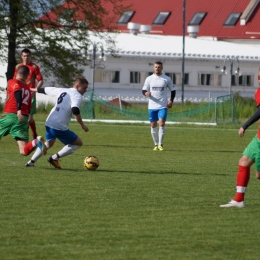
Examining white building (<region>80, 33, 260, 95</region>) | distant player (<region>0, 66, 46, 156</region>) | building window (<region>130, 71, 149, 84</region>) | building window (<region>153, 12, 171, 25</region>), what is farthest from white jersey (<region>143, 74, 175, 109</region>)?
building window (<region>153, 12, 171, 25</region>)

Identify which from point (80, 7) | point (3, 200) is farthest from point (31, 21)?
point (3, 200)

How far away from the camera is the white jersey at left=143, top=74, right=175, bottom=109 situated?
2111 centimetres

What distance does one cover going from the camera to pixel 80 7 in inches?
1603

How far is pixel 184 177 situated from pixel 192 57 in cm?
5083

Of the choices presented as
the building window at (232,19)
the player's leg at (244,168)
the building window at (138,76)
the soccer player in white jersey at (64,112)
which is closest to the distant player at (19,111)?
the soccer player in white jersey at (64,112)

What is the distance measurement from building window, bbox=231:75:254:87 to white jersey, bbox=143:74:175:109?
46422mm

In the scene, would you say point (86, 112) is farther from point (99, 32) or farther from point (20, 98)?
point (20, 98)

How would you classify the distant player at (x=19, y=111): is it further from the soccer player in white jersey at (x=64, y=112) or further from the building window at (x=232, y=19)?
the building window at (x=232, y=19)

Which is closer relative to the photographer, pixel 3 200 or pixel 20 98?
pixel 3 200

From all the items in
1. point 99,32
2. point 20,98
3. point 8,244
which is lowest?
point 8,244

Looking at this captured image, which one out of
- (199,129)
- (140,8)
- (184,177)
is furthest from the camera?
(140,8)

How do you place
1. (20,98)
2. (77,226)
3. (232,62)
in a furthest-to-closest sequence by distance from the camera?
(232,62)
(20,98)
(77,226)

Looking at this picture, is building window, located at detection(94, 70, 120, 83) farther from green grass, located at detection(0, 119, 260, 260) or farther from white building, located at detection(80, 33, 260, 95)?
green grass, located at detection(0, 119, 260, 260)

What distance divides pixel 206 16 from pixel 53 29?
108 feet
